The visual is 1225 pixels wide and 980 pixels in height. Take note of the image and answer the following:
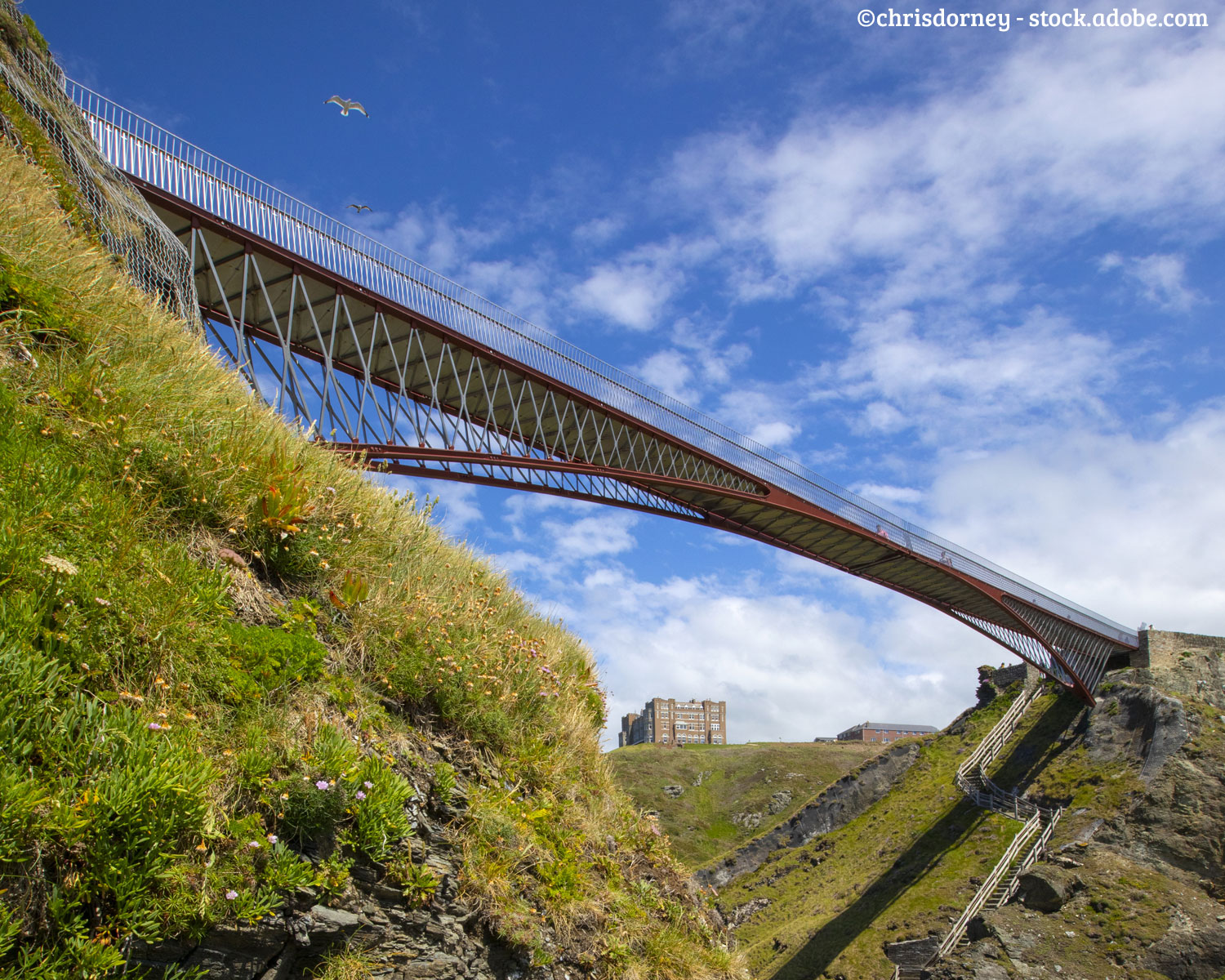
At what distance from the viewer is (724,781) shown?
7469 cm

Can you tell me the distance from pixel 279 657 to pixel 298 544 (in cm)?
113

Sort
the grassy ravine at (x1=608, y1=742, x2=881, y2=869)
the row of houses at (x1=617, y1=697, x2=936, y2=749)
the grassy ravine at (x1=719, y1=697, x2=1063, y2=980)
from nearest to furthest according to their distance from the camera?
the grassy ravine at (x1=719, y1=697, x2=1063, y2=980) < the grassy ravine at (x1=608, y1=742, x2=881, y2=869) < the row of houses at (x1=617, y1=697, x2=936, y2=749)

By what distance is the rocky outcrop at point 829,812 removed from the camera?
5106 cm

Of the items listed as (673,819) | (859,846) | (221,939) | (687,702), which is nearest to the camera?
(221,939)

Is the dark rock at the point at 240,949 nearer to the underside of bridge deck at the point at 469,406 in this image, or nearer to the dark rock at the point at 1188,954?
the underside of bridge deck at the point at 469,406

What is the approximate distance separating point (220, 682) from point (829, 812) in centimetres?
5411

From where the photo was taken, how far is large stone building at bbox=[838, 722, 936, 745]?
371 feet

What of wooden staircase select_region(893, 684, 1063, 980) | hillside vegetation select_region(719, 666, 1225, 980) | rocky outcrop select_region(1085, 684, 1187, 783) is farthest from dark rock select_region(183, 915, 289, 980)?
rocky outcrop select_region(1085, 684, 1187, 783)

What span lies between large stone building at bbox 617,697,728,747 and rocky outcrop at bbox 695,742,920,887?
50211mm

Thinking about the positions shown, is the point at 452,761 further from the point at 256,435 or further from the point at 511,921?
the point at 256,435

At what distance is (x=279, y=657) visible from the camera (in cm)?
468

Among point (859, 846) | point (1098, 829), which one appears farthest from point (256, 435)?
point (859, 846)

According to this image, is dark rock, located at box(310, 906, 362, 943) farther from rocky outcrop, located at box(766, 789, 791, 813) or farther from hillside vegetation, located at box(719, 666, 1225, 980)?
rocky outcrop, located at box(766, 789, 791, 813)

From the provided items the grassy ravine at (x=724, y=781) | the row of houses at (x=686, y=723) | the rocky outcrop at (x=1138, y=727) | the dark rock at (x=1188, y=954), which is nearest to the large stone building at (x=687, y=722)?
the row of houses at (x=686, y=723)
